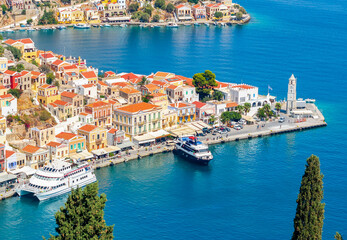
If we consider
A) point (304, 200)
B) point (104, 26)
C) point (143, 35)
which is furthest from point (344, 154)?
point (104, 26)

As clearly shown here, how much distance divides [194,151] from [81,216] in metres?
36.7

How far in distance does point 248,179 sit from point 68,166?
18088 mm

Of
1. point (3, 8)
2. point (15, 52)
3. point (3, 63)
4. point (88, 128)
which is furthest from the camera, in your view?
point (3, 8)

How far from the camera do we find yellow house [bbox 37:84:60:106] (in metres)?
76.7

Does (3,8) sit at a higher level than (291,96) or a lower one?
higher

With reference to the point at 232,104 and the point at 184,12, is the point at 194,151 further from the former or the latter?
the point at 184,12

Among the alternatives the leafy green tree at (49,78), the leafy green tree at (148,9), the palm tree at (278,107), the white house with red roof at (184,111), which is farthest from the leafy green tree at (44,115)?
the leafy green tree at (148,9)

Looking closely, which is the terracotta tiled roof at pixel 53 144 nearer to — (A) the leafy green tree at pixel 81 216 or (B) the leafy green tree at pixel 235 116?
(B) the leafy green tree at pixel 235 116

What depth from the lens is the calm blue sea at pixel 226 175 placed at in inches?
2234

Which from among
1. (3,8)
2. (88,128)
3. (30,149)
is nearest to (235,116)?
(88,128)

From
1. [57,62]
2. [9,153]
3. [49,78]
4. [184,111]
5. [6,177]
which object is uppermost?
[57,62]

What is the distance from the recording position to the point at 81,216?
35.9 meters

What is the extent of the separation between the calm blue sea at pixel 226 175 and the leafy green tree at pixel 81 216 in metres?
19.0

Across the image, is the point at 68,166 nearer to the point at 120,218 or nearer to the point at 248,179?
the point at 120,218
